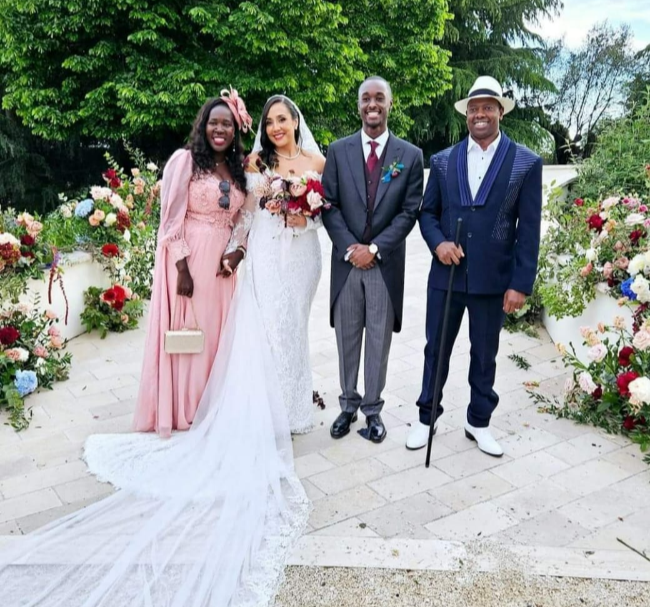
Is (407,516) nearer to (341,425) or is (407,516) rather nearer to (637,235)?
(341,425)

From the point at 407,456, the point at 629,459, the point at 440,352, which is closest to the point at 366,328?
the point at 440,352

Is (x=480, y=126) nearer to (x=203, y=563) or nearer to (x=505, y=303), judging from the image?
(x=505, y=303)

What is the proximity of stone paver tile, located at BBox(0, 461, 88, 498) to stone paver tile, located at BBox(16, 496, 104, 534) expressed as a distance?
263 millimetres

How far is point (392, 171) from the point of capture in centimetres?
365

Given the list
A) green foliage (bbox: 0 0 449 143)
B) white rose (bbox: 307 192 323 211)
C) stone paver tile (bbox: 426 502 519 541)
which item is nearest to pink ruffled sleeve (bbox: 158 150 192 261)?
white rose (bbox: 307 192 323 211)

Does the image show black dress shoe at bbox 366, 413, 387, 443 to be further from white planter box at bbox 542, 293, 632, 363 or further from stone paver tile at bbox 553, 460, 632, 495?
white planter box at bbox 542, 293, 632, 363

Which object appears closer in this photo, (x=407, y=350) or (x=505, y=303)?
(x=505, y=303)

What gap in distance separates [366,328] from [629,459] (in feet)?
5.50

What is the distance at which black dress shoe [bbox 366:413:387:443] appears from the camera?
3972mm

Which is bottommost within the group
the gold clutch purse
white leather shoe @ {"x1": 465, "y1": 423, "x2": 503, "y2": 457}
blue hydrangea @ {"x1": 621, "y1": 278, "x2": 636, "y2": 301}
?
white leather shoe @ {"x1": 465, "y1": 423, "x2": 503, "y2": 457}

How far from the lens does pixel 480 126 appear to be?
11.3 feet

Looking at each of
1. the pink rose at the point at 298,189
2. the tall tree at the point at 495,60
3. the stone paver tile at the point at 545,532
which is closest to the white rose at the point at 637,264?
the stone paver tile at the point at 545,532

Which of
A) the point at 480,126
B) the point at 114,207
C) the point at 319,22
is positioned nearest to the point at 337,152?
the point at 480,126

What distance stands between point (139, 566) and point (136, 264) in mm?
4270
